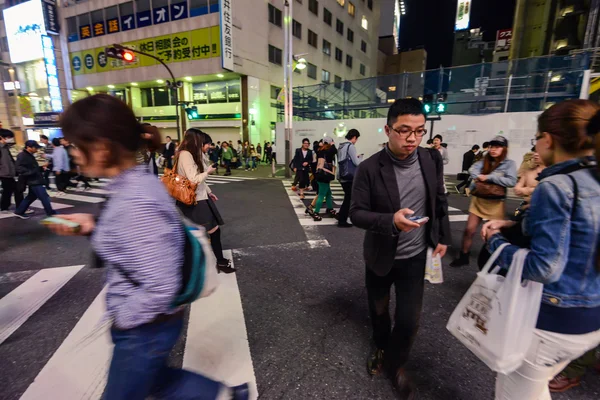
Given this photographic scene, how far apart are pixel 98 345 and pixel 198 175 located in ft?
6.70

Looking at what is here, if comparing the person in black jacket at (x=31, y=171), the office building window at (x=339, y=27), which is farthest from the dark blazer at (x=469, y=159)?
the office building window at (x=339, y=27)

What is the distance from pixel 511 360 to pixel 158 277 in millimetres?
1668

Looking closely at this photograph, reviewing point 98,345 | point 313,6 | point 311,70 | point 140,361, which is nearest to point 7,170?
point 98,345

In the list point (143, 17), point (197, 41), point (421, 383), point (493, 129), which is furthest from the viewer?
point (143, 17)

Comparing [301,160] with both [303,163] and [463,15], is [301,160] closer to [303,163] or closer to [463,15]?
[303,163]

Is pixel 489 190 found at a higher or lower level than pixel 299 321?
higher

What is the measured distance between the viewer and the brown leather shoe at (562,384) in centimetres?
216

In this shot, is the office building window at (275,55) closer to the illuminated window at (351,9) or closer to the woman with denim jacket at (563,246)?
the illuminated window at (351,9)

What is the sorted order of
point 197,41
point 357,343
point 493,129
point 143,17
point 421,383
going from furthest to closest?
point 143,17 → point 197,41 → point 493,129 → point 357,343 → point 421,383

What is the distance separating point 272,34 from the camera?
88.5ft

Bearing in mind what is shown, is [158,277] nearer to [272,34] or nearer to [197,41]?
[197,41]

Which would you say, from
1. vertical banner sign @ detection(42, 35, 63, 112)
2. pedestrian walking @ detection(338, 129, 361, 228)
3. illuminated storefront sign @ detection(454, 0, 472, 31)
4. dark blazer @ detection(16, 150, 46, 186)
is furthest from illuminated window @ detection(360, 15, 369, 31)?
dark blazer @ detection(16, 150, 46, 186)

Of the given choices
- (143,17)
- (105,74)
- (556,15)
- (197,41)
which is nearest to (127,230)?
(197,41)

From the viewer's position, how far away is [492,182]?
4031 mm
